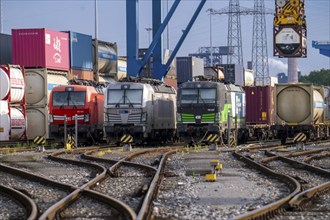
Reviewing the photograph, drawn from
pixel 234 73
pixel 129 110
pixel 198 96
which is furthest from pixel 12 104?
pixel 234 73

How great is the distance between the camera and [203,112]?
31.4 metres

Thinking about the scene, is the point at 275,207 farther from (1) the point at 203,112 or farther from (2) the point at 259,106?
(2) the point at 259,106

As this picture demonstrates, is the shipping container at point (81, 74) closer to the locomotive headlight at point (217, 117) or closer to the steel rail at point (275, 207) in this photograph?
the locomotive headlight at point (217, 117)

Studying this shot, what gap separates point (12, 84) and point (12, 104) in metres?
1.27

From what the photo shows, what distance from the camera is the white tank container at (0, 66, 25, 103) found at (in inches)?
1329

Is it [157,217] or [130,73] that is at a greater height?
[130,73]

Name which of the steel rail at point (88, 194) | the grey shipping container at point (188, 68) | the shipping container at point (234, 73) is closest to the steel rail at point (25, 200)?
the steel rail at point (88, 194)

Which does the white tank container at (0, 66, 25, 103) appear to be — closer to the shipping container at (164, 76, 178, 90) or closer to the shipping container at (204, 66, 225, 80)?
the shipping container at (164, 76, 178, 90)

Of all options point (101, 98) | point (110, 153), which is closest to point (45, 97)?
point (101, 98)

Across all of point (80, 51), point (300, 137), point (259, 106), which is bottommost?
point (300, 137)

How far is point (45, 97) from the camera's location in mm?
36688

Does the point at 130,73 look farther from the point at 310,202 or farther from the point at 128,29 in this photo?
the point at 310,202

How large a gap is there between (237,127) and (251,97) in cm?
847

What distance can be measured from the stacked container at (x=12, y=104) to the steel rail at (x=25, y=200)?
2034cm
